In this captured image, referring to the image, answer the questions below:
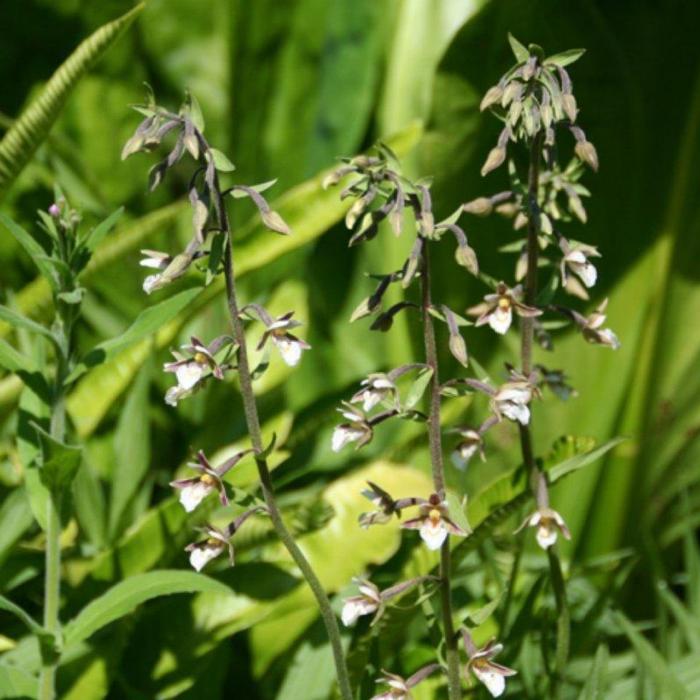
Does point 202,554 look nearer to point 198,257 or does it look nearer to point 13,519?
point 198,257

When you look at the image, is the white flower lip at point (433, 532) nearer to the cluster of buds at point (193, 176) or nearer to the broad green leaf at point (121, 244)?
the cluster of buds at point (193, 176)

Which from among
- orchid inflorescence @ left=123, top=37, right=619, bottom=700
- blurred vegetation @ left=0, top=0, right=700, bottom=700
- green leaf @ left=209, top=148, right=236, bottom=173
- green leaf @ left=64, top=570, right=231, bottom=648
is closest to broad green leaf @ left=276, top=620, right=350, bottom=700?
blurred vegetation @ left=0, top=0, right=700, bottom=700

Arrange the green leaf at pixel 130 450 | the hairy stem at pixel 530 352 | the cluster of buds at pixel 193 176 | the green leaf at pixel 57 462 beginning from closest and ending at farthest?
the cluster of buds at pixel 193 176, the hairy stem at pixel 530 352, the green leaf at pixel 57 462, the green leaf at pixel 130 450

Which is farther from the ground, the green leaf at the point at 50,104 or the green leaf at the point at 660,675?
the green leaf at the point at 50,104

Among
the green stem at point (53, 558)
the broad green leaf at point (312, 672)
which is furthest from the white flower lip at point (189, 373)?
the broad green leaf at point (312, 672)

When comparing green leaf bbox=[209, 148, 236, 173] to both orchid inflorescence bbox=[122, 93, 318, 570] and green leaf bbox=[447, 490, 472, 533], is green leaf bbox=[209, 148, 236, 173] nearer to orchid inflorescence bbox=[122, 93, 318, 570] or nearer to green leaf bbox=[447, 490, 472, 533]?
orchid inflorescence bbox=[122, 93, 318, 570]

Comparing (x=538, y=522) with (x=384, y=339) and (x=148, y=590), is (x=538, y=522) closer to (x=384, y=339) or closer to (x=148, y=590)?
(x=148, y=590)
